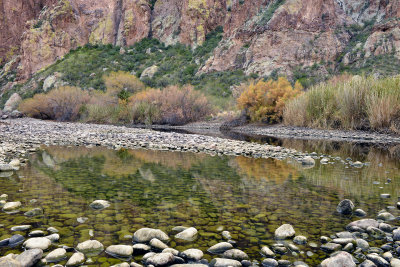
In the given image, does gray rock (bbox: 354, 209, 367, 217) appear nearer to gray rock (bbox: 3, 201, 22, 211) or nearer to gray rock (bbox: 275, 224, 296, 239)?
gray rock (bbox: 275, 224, 296, 239)

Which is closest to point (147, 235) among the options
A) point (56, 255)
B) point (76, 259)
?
point (76, 259)

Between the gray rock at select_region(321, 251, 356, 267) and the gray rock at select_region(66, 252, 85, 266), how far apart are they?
177 centimetres

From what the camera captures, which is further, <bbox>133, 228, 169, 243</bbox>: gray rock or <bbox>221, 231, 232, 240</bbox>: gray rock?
<bbox>221, 231, 232, 240</bbox>: gray rock

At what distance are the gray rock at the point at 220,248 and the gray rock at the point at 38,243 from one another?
1.30 m

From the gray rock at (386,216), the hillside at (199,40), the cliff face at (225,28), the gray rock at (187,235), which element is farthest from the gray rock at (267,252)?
the cliff face at (225,28)

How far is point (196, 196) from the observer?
13.2 ft

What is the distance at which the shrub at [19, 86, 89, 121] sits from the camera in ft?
94.2

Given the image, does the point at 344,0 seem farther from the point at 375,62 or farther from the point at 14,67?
the point at 14,67

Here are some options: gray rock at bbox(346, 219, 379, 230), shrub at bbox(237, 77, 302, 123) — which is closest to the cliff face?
shrub at bbox(237, 77, 302, 123)

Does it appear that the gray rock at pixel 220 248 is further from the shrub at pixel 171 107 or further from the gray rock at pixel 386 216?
the shrub at pixel 171 107

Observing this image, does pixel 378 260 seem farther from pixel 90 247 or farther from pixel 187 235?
pixel 90 247

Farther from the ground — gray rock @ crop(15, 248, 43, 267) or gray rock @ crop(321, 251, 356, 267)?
gray rock @ crop(15, 248, 43, 267)

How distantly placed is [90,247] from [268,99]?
1922 centimetres

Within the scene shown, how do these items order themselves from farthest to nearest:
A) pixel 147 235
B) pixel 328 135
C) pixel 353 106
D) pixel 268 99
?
1. pixel 268 99
2. pixel 353 106
3. pixel 328 135
4. pixel 147 235
